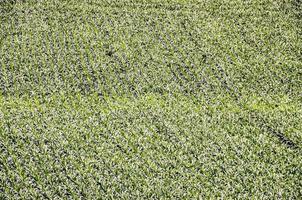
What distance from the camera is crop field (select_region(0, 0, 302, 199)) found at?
1380cm

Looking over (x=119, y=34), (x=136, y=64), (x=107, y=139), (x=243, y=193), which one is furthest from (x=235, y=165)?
(x=119, y=34)

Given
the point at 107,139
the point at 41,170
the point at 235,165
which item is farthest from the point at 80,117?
the point at 235,165

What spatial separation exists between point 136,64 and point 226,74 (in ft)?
16.4

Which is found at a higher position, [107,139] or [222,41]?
[222,41]

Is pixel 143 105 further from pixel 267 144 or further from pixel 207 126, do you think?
pixel 267 144

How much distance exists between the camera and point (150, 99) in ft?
62.3

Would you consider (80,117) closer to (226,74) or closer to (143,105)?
(143,105)

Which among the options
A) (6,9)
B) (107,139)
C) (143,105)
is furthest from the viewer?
(6,9)

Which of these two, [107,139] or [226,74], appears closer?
[107,139]

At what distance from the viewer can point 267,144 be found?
625 inches

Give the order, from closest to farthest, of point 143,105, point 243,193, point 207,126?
point 243,193, point 207,126, point 143,105

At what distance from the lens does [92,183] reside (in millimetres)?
13422

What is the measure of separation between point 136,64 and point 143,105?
3802mm

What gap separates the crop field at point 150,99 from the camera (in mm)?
13805
